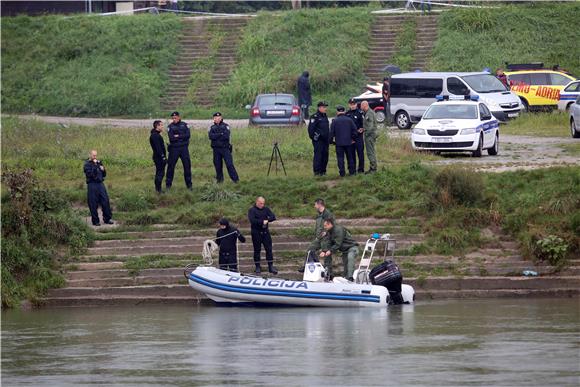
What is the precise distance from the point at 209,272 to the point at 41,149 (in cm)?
1244

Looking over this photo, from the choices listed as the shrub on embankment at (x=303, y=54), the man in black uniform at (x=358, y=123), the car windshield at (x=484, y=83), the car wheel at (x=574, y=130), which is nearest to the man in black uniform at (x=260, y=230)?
the man in black uniform at (x=358, y=123)

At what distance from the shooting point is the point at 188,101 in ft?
173

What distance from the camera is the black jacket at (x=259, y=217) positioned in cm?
2702

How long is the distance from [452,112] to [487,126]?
38.6 inches

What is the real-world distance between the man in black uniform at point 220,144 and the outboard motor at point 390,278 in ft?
21.7

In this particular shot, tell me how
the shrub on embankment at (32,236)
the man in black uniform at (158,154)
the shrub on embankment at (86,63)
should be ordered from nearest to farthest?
the shrub on embankment at (32,236) → the man in black uniform at (158,154) → the shrub on embankment at (86,63)

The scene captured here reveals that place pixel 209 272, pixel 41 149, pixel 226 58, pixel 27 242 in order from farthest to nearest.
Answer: pixel 226 58 < pixel 41 149 < pixel 27 242 < pixel 209 272

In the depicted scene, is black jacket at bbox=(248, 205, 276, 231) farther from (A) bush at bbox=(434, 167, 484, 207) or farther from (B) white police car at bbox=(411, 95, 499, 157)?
(B) white police car at bbox=(411, 95, 499, 157)

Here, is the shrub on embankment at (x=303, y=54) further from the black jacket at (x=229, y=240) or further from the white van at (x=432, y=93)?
the black jacket at (x=229, y=240)

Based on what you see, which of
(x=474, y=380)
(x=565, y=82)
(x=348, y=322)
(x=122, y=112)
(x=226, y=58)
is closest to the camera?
(x=474, y=380)

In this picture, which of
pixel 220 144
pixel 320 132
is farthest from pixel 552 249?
pixel 220 144

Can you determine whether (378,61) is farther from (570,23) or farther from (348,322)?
(348,322)

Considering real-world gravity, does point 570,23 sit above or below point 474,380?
above

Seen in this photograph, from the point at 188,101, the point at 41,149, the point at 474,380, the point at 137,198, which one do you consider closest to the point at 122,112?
the point at 188,101
